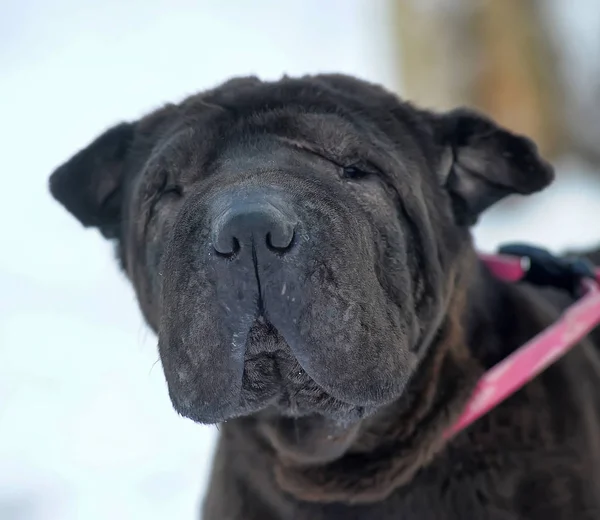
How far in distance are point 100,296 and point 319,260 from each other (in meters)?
5.06

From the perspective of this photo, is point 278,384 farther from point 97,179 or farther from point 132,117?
point 132,117

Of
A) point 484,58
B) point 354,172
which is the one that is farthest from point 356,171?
point 484,58

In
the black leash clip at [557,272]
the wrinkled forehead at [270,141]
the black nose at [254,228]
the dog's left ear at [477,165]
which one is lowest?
the black leash clip at [557,272]

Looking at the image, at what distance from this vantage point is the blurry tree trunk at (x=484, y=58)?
8.55 metres

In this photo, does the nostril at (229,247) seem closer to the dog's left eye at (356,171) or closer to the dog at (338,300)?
the dog at (338,300)

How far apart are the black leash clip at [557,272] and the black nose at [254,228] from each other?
4.94 ft

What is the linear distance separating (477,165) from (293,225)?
107 centimetres

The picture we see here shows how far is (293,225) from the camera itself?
1900 millimetres

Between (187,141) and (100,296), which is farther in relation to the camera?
(100,296)

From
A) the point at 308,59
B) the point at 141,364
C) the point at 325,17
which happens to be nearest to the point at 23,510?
the point at 141,364

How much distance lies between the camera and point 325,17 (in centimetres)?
1374

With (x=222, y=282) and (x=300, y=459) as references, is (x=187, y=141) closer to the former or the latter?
(x=222, y=282)

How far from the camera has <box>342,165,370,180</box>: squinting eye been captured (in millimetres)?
2363

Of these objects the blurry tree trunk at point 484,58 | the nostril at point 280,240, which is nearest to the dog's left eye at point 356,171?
the nostril at point 280,240
